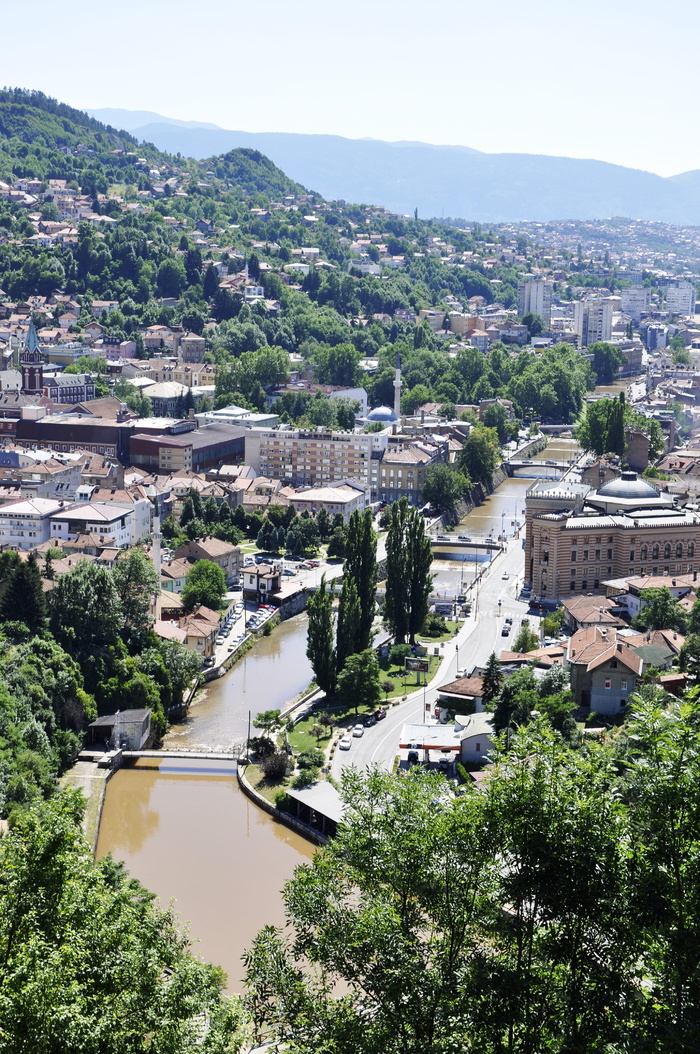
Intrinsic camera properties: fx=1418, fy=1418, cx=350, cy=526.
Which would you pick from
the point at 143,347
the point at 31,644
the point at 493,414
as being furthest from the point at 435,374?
the point at 31,644

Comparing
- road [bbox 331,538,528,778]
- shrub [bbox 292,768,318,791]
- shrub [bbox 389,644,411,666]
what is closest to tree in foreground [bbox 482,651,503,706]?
road [bbox 331,538,528,778]

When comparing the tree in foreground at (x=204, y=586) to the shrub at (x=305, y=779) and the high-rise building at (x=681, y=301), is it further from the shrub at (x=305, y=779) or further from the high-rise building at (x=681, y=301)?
the high-rise building at (x=681, y=301)

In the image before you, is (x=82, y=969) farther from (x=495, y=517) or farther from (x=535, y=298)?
(x=535, y=298)

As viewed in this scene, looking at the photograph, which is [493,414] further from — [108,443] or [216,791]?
[216,791]

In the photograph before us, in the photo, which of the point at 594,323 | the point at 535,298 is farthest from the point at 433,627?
the point at 535,298

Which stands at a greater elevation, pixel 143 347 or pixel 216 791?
pixel 143 347
